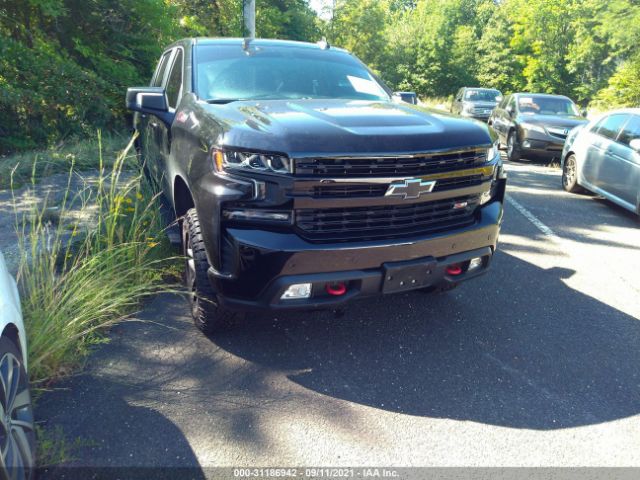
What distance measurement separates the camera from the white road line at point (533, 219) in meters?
6.37

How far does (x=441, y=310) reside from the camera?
4.15 metres

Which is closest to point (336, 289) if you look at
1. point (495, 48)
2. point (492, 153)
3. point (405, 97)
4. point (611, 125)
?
point (492, 153)

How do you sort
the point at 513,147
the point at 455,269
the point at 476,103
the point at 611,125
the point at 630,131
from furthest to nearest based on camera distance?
1. the point at 476,103
2. the point at 513,147
3. the point at 611,125
4. the point at 630,131
5. the point at 455,269

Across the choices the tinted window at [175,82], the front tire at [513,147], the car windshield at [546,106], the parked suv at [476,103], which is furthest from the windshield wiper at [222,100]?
the parked suv at [476,103]

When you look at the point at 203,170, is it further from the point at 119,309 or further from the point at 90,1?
the point at 90,1

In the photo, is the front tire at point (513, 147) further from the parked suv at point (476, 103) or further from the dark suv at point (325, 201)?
the dark suv at point (325, 201)

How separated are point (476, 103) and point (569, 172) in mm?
14568

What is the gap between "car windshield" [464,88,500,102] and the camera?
23.5m

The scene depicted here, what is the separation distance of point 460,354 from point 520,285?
4.91ft

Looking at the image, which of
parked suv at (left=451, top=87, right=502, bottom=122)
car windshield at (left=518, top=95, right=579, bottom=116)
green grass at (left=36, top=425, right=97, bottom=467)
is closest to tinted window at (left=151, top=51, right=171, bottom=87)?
green grass at (left=36, top=425, right=97, bottom=467)

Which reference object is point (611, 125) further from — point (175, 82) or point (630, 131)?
point (175, 82)

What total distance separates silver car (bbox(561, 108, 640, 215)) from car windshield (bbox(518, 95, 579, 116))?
4075mm

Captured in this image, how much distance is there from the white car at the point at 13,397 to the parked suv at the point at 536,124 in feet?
37.6

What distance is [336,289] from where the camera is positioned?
3021 millimetres
